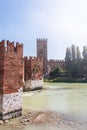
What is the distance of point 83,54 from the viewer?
194 ft

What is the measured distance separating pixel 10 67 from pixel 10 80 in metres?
0.71

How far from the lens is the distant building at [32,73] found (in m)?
31.1

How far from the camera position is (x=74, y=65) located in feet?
195

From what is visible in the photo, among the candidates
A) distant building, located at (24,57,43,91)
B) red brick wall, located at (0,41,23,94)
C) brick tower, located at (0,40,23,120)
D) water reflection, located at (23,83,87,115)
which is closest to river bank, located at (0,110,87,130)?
brick tower, located at (0,40,23,120)

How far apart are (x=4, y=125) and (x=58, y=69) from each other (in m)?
51.8

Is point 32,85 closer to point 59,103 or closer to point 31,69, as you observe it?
point 31,69

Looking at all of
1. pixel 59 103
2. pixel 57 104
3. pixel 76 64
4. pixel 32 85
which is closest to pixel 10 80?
pixel 57 104

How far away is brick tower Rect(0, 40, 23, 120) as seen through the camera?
13617 mm

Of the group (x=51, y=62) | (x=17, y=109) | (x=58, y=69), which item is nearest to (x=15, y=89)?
(x=17, y=109)

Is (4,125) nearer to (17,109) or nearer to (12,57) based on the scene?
(17,109)

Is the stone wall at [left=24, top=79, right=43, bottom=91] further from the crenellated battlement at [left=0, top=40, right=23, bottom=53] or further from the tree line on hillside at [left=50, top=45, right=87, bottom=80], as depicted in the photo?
the tree line on hillside at [left=50, top=45, right=87, bottom=80]

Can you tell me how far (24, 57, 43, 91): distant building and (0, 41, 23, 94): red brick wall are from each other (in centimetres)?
1589

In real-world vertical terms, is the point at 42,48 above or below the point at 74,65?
above

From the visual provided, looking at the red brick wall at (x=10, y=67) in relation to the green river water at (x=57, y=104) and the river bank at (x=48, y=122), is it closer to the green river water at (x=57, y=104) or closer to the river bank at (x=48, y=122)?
the river bank at (x=48, y=122)
